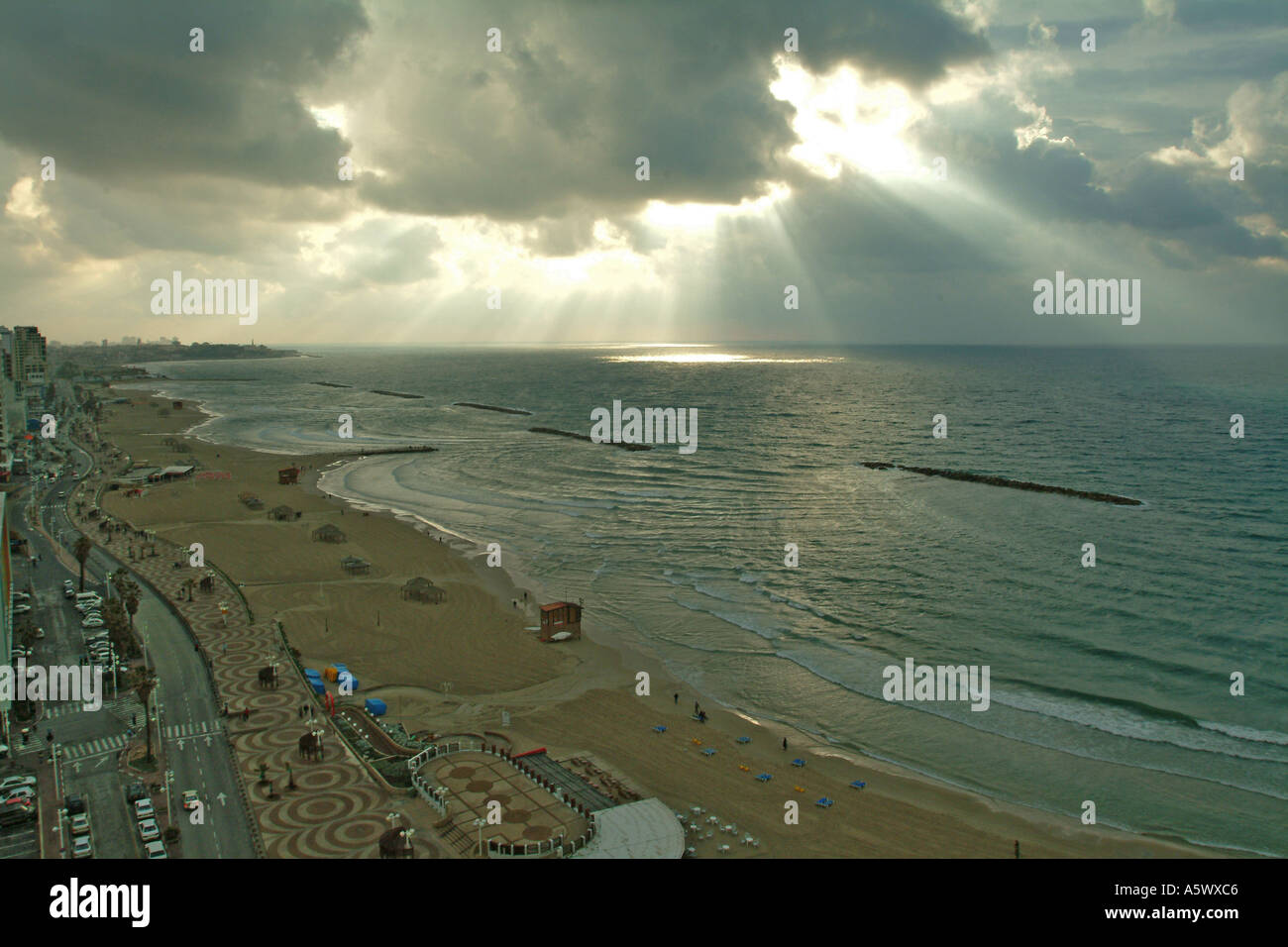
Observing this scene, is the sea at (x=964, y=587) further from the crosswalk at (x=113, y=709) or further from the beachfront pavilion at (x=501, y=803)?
the beachfront pavilion at (x=501, y=803)

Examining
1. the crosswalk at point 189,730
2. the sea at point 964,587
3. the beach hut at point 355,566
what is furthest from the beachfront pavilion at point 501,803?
the beach hut at point 355,566

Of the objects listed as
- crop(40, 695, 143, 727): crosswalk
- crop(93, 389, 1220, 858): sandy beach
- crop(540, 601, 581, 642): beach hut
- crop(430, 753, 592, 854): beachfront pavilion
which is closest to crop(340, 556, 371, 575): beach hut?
crop(93, 389, 1220, 858): sandy beach

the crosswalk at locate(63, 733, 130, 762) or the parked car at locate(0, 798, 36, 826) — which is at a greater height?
the crosswalk at locate(63, 733, 130, 762)

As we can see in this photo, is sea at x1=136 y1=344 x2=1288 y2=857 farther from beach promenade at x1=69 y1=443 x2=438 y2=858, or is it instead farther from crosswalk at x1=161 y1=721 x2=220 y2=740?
crosswalk at x1=161 y1=721 x2=220 y2=740
